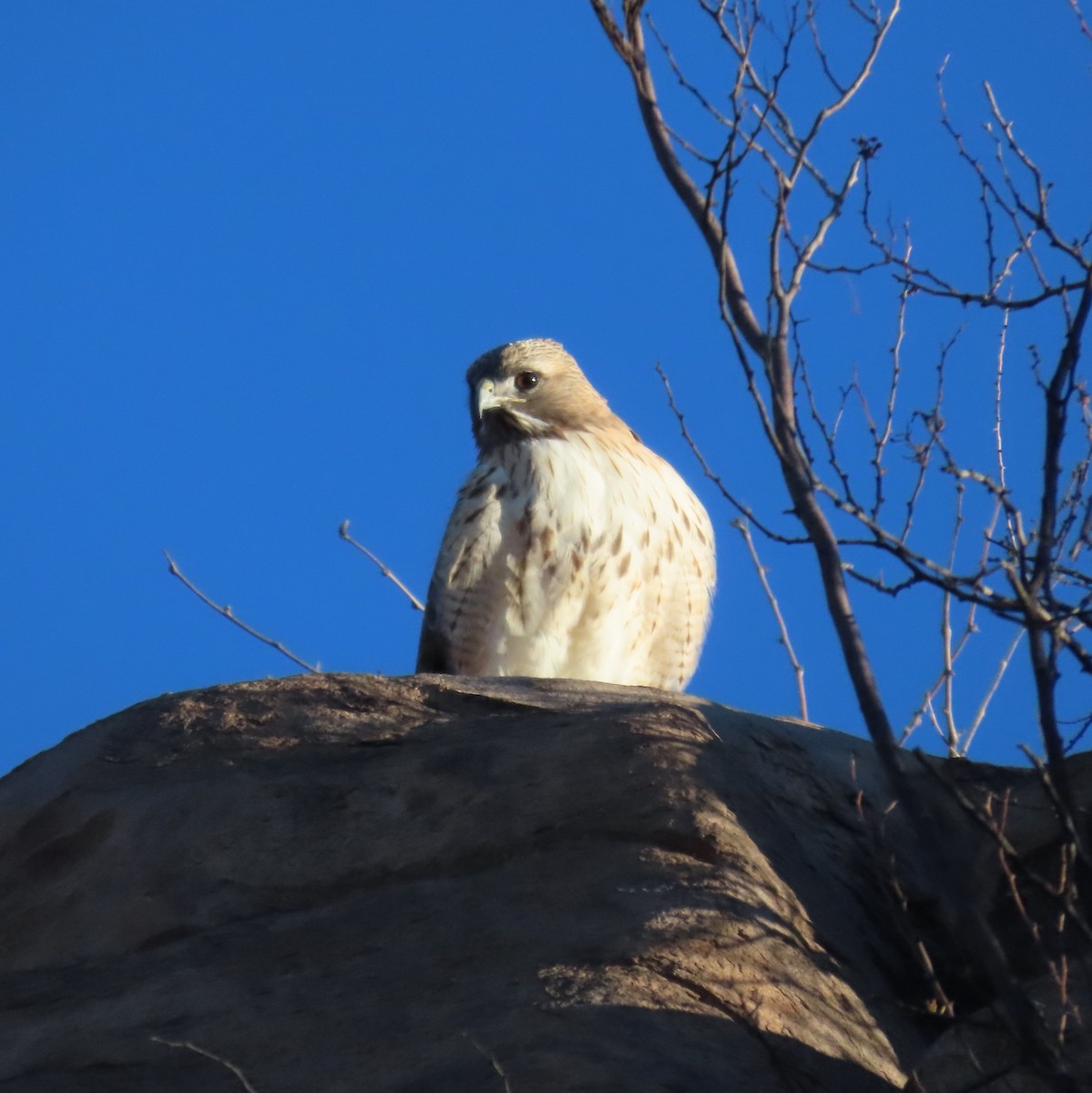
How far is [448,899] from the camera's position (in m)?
3.73

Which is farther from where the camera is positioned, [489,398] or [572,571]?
[489,398]

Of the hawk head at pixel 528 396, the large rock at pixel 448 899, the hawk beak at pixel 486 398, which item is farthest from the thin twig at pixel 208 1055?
the hawk beak at pixel 486 398

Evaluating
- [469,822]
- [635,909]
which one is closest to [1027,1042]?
[635,909]

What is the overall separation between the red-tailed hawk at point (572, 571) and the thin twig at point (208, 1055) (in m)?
3.04

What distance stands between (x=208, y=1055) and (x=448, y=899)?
2.72ft

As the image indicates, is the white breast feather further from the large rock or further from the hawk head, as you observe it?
the large rock

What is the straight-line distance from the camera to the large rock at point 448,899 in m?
3.13

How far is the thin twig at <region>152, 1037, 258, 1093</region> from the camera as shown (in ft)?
9.37

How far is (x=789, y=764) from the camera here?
14.8ft

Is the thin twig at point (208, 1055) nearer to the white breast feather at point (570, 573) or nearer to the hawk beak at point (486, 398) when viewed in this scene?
the white breast feather at point (570, 573)

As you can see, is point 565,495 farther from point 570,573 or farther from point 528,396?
point 528,396

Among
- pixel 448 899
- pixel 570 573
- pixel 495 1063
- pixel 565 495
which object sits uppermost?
pixel 565 495

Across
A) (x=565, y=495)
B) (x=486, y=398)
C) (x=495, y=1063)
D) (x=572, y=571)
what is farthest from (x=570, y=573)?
(x=495, y=1063)

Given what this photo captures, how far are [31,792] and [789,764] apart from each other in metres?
2.10
